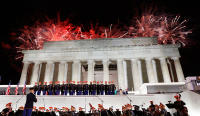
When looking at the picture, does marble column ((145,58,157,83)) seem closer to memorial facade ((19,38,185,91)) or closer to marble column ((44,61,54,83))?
memorial facade ((19,38,185,91))

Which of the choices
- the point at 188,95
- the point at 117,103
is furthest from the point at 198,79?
the point at 117,103

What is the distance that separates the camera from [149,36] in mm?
48312

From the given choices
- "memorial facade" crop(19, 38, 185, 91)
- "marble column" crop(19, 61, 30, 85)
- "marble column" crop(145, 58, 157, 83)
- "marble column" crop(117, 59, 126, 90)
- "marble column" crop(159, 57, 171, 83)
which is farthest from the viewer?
"marble column" crop(19, 61, 30, 85)

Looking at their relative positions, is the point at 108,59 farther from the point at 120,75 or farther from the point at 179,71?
the point at 179,71

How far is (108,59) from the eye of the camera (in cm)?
4206

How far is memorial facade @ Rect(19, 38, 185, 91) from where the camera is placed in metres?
40.3

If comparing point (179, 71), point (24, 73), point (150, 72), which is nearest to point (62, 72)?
point (24, 73)

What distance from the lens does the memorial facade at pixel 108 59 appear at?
40.3 meters

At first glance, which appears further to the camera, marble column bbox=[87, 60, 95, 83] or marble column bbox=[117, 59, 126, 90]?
marble column bbox=[87, 60, 95, 83]

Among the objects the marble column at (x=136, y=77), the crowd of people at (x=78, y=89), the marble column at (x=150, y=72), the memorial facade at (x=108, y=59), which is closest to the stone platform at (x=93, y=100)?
the crowd of people at (x=78, y=89)

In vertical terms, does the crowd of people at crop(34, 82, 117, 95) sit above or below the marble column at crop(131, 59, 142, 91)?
below

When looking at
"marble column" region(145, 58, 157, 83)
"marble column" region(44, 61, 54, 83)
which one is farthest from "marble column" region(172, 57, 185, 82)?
"marble column" region(44, 61, 54, 83)

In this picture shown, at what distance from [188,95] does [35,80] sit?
3584 centimetres

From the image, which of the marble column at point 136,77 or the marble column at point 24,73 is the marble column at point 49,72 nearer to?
the marble column at point 24,73
